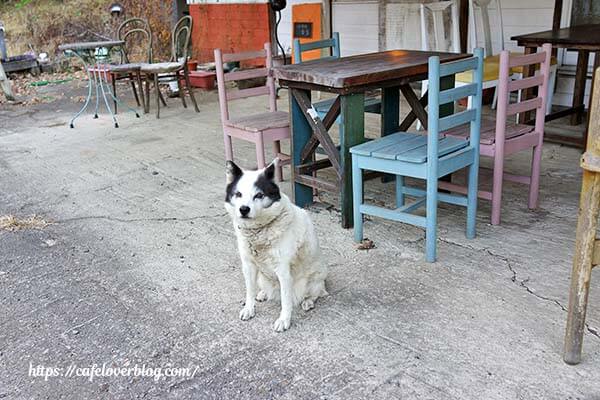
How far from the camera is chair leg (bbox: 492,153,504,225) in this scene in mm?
3000

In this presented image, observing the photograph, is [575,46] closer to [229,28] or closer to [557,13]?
[557,13]

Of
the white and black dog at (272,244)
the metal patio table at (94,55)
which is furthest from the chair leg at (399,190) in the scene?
the metal patio table at (94,55)

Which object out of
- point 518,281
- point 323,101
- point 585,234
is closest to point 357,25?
point 323,101

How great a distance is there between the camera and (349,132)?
3020 mm

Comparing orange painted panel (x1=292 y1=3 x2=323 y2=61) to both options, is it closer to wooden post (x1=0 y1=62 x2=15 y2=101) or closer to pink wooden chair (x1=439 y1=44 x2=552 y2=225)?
wooden post (x1=0 y1=62 x2=15 y2=101)

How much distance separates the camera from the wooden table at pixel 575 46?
3775mm

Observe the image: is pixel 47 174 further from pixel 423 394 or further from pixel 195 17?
pixel 195 17

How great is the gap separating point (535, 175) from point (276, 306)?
1.71 meters

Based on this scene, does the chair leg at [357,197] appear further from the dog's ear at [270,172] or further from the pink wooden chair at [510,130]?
the dog's ear at [270,172]

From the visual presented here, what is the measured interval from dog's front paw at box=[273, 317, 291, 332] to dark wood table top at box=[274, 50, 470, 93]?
1.19m

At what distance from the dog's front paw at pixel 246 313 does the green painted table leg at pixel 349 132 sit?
963mm

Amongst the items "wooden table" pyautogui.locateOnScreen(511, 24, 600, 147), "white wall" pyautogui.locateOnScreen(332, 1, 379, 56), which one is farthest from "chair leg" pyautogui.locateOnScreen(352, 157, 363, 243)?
"white wall" pyautogui.locateOnScreen(332, 1, 379, 56)

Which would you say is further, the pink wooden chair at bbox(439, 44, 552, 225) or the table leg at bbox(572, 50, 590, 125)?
the table leg at bbox(572, 50, 590, 125)

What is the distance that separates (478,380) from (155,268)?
1635mm
